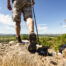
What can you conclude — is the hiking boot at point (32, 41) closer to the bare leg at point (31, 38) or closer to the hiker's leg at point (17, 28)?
the bare leg at point (31, 38)

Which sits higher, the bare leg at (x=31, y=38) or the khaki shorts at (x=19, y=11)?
the khaki shorts at (x=19, y=11)

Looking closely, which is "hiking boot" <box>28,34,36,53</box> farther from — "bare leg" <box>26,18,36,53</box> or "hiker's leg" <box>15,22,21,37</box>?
"hiker's leg" <box>15,22,21,37</box>

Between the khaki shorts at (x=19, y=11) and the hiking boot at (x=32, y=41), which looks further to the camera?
the khaki shorts at (x=19, y=11)

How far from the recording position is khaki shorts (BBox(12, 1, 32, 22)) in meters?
3.52

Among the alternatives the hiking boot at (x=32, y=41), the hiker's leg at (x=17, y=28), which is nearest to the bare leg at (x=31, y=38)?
the hiking boot at (x=32, y=41)

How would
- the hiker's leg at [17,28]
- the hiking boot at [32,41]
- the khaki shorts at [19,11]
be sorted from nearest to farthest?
the hiking boot at [32,41]
the khaki shorts at [19,11]
the hiker's leg at [17,28]

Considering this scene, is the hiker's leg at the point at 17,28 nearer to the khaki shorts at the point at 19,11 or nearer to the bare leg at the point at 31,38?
the khaki shorts at the point at 19,11

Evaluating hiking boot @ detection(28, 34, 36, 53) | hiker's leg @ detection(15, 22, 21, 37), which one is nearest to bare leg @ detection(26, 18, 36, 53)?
hiking boot @ detection(28, 34, 36, 53)

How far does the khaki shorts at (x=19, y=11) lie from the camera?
3.52 metres

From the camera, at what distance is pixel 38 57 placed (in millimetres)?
2830

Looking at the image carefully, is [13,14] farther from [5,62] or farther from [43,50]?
[5,62]

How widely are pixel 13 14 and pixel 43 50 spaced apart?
157 cm

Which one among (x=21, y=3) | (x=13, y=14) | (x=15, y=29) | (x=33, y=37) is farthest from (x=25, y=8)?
(x=33, y=37)

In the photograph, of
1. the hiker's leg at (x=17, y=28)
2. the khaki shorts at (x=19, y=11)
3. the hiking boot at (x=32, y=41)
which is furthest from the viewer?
the hiker's leg at (x=17, y=28)
